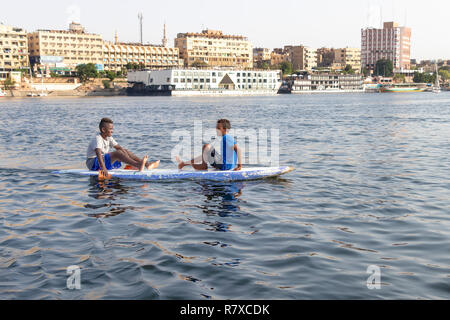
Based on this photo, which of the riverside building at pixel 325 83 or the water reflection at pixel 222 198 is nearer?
the water reflection at pixel 222 198

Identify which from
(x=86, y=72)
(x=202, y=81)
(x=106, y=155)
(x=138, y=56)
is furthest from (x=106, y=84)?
(x=106, y=155)

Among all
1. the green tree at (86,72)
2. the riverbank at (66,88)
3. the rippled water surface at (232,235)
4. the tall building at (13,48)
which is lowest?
the rippled water surface at (232,235)

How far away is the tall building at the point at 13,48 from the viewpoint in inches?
5886

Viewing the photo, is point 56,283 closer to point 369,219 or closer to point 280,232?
point 280,232

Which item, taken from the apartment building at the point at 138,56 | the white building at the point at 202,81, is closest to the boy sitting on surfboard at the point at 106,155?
the white building at the point at 202,81

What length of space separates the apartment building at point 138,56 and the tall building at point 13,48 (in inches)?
1256

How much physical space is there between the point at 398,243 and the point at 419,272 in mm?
1349

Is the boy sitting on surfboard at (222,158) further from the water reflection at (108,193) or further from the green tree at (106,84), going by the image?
the green tree at (106,84)

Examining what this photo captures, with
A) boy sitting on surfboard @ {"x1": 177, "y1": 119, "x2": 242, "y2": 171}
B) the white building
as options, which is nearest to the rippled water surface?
boy sitting on surfboard @ {"x1": 177, "y1": 119, "x2": 242, "y2": 171}

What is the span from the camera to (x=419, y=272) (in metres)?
7.11

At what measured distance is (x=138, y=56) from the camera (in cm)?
18975

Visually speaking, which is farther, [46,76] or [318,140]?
[46,76]

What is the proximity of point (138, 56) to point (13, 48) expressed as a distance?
A: 5038 centimetres

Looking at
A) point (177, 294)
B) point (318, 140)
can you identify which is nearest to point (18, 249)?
point (177, 294)
